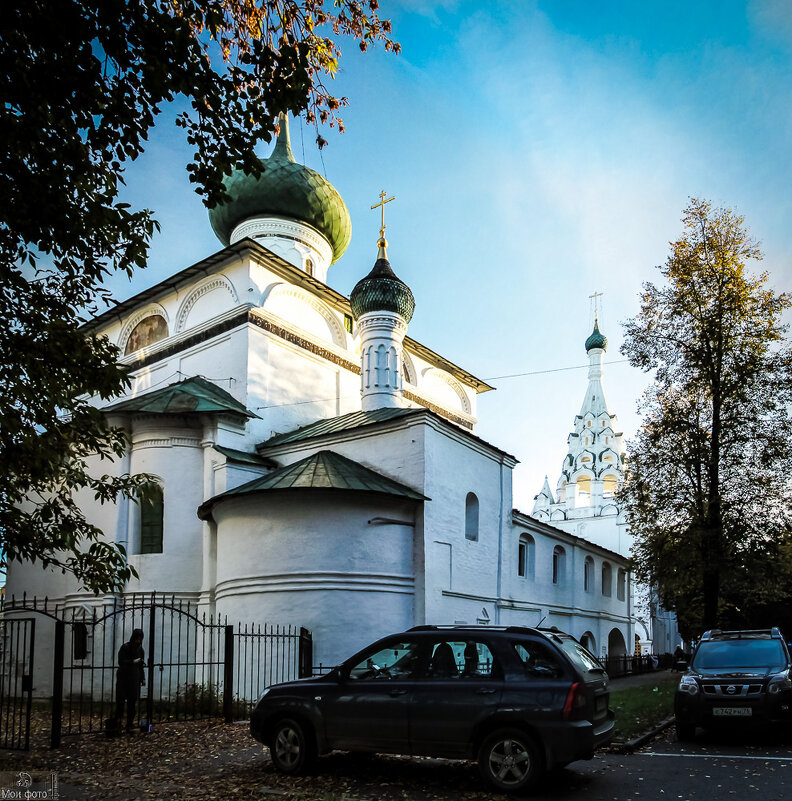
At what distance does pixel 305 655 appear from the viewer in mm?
15086

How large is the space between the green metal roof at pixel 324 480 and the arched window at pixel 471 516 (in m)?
2.62

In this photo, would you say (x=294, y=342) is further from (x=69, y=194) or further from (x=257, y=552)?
(x=69, y=194)

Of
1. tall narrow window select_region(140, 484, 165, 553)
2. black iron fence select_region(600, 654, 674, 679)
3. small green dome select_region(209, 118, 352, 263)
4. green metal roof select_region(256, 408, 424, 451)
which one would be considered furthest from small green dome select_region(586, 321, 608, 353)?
tall narrow window select_region(140, 484, 165, 553)

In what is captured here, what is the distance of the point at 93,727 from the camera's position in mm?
13102

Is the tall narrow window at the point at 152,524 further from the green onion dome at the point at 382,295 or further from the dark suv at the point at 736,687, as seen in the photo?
the dark suv at the point at 736,687

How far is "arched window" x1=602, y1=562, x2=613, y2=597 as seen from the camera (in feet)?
98.1

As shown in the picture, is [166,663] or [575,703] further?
[166,663]

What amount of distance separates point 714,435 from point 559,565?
7.97 meters

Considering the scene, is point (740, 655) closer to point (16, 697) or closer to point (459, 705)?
point (459, 705)

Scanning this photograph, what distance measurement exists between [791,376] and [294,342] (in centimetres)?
1358

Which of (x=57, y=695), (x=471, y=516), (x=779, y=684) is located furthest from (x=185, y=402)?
(x=779, y=684)

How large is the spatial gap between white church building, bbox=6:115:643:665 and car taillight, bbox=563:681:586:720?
361 inches

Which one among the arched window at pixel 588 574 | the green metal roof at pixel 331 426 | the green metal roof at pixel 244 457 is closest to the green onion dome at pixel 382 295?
the green metal roof at pixel 331 426

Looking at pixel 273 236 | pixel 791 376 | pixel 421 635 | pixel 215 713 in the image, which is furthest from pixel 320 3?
pixel 273 236
